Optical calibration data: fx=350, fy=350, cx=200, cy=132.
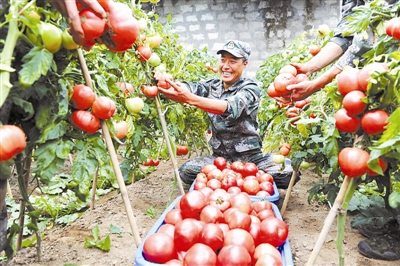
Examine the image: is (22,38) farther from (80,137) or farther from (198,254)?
(198,254)

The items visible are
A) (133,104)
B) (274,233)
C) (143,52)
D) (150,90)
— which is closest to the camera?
(274,233)

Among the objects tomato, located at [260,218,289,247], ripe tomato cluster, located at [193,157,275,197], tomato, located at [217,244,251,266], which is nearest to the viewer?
tomato, located at [217,244,251,266]

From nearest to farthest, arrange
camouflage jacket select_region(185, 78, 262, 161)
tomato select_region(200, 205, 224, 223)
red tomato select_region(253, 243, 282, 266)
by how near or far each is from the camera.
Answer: red tomato select_region(253, 243, 282, 266)
tomato select_region(200, 205, 224, 223)
camouflage jacket select_region(185, 78, 262, 161)

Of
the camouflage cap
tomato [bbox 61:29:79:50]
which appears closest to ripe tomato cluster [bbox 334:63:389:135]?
tomato [bbox 61:29:79:50]

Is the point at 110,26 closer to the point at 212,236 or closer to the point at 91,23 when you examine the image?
the point at 91,23

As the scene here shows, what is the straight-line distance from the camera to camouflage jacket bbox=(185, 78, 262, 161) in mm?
3154

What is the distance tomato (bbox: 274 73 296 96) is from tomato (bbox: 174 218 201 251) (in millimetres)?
890

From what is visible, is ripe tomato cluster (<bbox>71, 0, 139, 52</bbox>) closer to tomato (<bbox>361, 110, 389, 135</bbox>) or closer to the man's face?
tomato (<bbox>361, 110, 389, 135</bbox>)

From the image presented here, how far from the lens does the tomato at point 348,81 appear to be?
138 cm

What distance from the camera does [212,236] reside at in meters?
1.62

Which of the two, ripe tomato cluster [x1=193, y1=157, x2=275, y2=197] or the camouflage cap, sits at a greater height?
the camouflage cap

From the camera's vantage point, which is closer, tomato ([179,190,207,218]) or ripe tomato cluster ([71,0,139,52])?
ripe tomato cluster ([71,0,139,52])

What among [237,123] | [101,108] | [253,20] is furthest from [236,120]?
[253,20]

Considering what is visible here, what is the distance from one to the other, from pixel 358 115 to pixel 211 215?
0.87 metres
